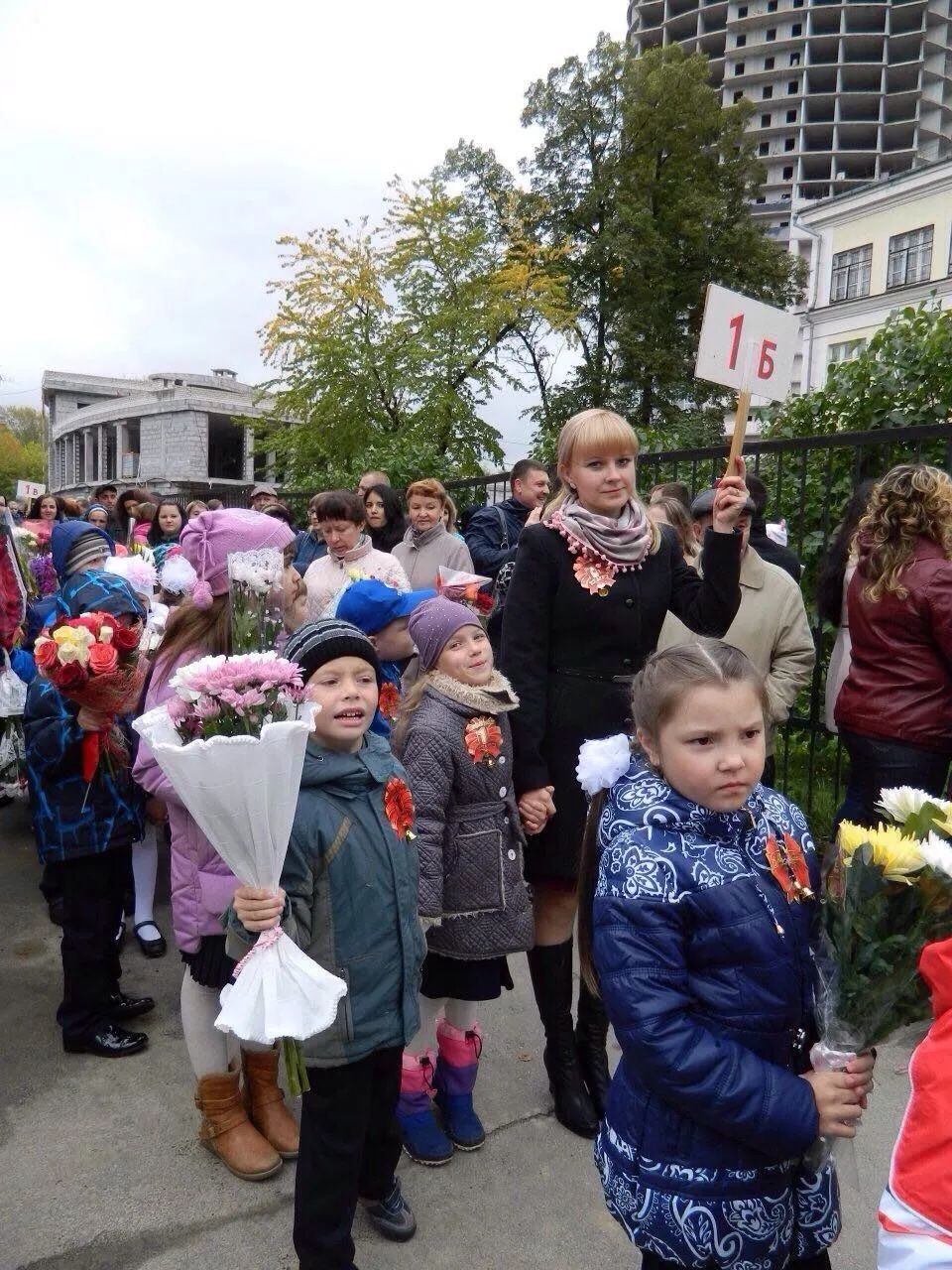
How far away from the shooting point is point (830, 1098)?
1.55 m

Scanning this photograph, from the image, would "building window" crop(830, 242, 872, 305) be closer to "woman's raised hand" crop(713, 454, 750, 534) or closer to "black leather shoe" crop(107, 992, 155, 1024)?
"woman's raised hand" crop(713, 454, 750, 534)

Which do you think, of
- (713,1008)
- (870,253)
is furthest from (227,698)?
(870,253)

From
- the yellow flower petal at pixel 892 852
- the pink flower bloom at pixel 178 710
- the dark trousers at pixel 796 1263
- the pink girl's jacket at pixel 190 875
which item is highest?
the pink flower bloom at pixel 178 710

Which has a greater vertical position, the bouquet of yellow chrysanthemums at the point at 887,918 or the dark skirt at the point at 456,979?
the bouquet of yellow chrysanthemums at the point at 887,918

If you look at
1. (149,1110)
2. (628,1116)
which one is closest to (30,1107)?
(149,1110)

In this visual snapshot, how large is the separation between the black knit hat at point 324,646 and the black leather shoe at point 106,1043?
184cm

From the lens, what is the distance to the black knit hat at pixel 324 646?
7.32ft

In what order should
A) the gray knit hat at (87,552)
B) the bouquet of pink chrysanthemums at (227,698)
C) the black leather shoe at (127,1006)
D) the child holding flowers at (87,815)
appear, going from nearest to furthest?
the bouquet of pink chrysanthemums at (227,698) < the child holding flowers at (87,815) < the black leather shoe at (127,1006) < the gray knit hat at (87,552)

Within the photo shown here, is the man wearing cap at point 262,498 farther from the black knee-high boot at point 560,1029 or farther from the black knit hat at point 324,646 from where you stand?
the black knit hat at point 324,646

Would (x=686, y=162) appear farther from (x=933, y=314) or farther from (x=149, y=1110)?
(x=149, y=1110)

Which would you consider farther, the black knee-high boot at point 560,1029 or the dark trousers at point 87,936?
the dark trousers at point 87,936

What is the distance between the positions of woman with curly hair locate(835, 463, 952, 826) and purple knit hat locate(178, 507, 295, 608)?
82.0 inches

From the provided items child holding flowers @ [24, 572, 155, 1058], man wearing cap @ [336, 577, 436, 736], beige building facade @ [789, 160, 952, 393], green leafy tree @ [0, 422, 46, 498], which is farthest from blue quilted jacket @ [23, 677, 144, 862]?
green leafy tree @ [0, 422, 46, 498]

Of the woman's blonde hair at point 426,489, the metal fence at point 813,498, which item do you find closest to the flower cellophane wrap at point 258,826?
the metal fence at point 813,498
